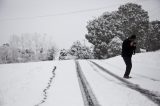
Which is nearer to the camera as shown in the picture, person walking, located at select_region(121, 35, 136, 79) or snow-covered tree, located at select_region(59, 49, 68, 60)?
person walking, located at select_region(121, 35, 136, 79)

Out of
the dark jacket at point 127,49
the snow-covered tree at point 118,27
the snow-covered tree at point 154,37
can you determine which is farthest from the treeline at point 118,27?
the dark jacket at point 127,49

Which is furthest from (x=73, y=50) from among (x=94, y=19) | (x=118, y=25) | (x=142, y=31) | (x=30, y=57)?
(x=30, y=57)

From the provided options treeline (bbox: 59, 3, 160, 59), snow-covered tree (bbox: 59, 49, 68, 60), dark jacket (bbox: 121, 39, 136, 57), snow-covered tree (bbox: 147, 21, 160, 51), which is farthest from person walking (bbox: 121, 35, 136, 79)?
snow-covered tree (bbox: 147, 21, 160, 51)

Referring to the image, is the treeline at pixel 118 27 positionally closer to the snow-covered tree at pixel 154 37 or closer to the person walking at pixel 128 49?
the snow-covered tree at pixel 154 37

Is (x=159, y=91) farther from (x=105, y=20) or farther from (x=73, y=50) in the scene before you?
(x=73, y=50)

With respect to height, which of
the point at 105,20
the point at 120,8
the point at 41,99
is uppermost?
the point at 120,8

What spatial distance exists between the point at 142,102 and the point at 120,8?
45399 millimetres

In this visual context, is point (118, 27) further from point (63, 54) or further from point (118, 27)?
point (63, 54)

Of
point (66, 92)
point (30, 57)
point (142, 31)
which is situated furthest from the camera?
point (30, 57)

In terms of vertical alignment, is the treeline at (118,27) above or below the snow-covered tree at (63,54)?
above

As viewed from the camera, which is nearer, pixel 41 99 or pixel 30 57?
pixel 41 99

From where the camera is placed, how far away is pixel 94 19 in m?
47.6

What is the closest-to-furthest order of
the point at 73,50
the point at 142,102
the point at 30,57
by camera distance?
1. the point at 142,102
2. the point at 73,50
3. the point at 30,57

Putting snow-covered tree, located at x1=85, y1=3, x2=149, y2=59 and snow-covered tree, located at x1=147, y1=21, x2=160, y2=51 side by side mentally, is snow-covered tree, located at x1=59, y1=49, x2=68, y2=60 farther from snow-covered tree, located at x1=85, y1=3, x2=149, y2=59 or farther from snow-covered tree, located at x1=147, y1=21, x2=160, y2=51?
snow-covered tree, located at x1=147, y1=21, x2=160, y2=51
